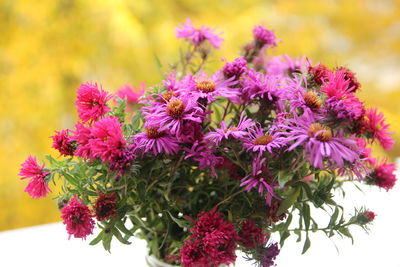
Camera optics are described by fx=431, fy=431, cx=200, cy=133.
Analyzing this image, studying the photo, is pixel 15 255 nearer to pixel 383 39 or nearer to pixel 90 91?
pixel 90 91

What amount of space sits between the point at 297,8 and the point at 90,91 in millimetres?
1912

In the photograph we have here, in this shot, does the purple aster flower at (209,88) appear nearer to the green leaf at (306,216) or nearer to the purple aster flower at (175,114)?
the purple aster flower at (175,114)

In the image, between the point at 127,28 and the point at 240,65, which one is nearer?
the point at 240,65

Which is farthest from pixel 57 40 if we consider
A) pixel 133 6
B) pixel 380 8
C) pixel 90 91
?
pixel 380 8

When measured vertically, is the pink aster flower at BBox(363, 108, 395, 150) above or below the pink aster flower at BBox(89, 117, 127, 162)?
above

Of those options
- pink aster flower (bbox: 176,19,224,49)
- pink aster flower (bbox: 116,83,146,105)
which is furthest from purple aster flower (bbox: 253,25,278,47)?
pink aster flower (bbox: 116,83,146,105)

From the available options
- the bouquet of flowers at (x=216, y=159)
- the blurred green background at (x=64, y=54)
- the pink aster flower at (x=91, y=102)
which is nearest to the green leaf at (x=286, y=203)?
the bouquet of flowers at (x=216, y=159)

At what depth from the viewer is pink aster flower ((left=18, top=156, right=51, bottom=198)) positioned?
0.46m

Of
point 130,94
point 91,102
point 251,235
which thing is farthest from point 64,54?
point 251,235

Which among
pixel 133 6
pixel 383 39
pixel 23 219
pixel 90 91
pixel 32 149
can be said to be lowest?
pixel 90 91

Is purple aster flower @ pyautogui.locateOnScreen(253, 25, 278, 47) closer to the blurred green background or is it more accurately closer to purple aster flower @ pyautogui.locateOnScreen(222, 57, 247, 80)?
purple aster flower @ pyautogui.locateOnScreen(222, 57, 247, 80)

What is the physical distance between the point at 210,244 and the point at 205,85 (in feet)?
0.55

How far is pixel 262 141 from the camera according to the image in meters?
0.42

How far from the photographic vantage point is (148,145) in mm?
425
